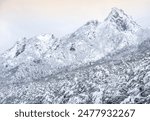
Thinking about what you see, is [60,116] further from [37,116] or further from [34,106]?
[34,106]

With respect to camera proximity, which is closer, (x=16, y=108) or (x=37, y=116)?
(x=37, y=116)

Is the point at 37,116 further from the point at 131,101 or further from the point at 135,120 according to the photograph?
the point at 131,101

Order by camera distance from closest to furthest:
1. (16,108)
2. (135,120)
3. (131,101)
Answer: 1. (135,120)
2. (16,108)
3. (131,101)

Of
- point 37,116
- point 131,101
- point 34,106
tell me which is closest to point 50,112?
point 37,116

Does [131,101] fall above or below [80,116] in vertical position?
below

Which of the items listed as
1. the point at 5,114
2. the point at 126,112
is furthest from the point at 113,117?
the point at 5,114

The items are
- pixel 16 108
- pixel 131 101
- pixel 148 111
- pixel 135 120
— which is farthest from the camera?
pixel 131 101

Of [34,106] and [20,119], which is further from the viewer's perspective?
[34,106]

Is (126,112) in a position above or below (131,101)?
above

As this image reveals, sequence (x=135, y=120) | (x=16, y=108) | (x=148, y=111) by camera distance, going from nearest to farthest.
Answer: (x=135, y=120) < (x=148, y=111) < (x=16, y=108)
